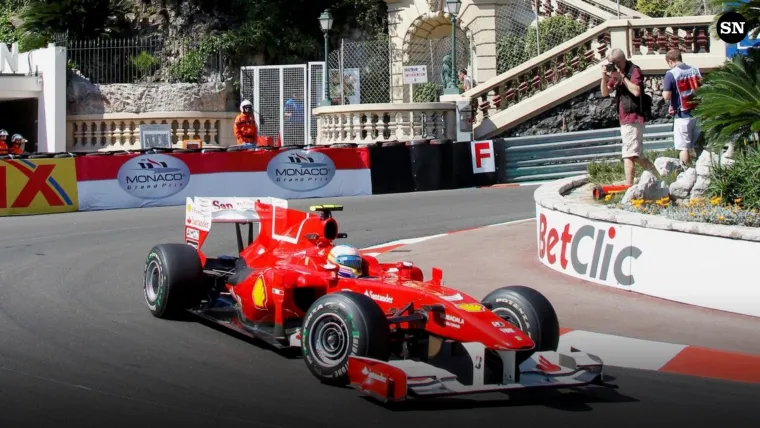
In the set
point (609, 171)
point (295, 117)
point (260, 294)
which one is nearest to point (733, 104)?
point (609, 171)

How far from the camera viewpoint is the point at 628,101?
551 inches

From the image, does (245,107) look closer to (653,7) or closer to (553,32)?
(553,32)

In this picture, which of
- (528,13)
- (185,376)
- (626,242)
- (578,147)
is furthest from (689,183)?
(528,13)

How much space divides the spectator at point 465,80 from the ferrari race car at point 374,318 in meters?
18.1

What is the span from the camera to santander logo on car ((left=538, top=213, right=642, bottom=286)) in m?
11.2

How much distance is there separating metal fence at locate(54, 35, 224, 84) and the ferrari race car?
21.9m

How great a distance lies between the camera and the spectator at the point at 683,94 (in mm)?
14234

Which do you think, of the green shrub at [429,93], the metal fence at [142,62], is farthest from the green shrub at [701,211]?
the metal fence at [142,62]

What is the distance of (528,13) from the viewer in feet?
95.0

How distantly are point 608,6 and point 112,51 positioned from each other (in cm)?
1426

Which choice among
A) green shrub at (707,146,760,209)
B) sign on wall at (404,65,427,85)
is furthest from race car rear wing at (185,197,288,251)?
sign on wall at (404,65,427,85)

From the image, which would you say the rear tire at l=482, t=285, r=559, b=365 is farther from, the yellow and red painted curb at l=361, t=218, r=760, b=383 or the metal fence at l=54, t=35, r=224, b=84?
the metal fence at l=54, t=35, r=224, b=84

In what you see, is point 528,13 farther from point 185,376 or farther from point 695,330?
point 185,376

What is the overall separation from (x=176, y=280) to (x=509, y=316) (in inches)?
127
